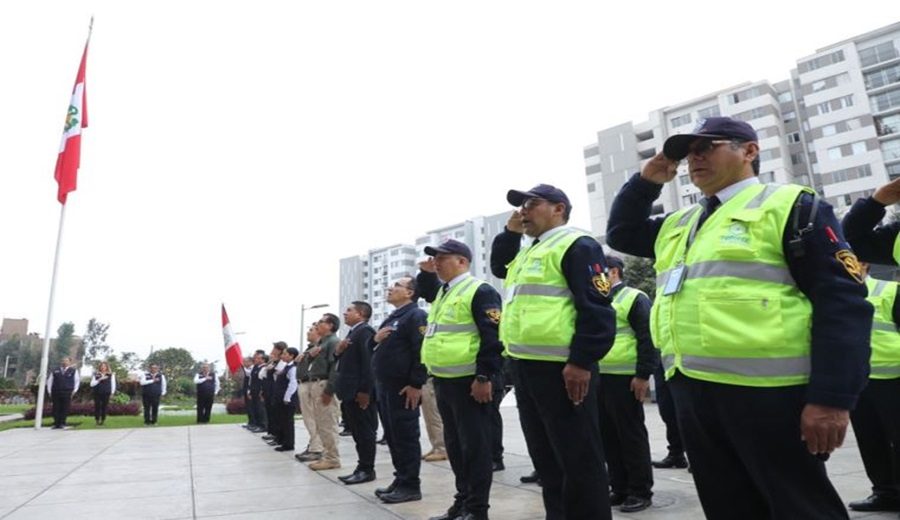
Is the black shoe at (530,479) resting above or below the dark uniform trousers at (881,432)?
below

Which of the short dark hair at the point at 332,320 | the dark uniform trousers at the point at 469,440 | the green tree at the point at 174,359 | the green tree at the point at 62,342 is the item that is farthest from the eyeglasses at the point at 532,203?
the green tree at the point at 62,342

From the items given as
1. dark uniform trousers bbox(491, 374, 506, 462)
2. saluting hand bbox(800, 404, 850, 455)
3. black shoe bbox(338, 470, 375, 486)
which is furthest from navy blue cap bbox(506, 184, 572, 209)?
black shoe bbox(338, 470, 375, 486)

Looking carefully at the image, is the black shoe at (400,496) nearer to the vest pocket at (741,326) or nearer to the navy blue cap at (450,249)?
the navy blue cap at (450,249)

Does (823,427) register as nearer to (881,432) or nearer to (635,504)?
(635,504)

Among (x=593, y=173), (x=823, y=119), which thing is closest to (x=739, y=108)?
(x=823, y=119)

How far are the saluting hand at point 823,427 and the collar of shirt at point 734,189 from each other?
788 mm

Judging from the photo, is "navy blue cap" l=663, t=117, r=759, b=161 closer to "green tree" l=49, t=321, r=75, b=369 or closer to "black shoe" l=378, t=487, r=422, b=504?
"black shoe" l=378, t=487, r=422, b=504

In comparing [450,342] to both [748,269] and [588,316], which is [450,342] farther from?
[748,269]

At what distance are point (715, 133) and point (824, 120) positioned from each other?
55922 mm

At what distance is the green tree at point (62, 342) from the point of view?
9101cm

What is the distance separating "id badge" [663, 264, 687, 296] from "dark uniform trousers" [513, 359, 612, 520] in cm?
92

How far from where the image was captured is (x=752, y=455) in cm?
178

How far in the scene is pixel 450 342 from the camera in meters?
4.01

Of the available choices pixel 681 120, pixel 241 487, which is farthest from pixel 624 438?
pixel 681 120
